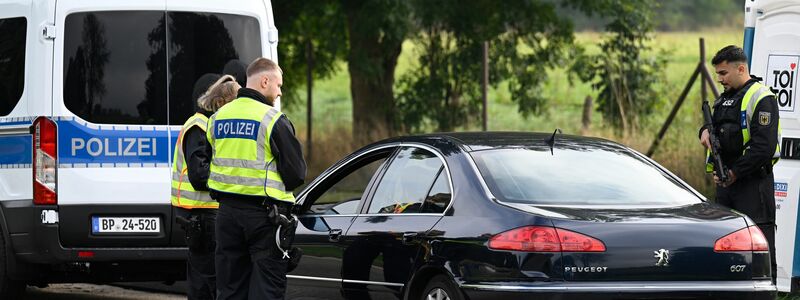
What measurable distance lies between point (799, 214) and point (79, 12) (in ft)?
16.0

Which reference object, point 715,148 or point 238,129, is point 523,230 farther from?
point 715,148

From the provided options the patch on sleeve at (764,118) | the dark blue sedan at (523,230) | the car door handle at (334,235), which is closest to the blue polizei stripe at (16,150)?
the dark blue sedan at (523,230)

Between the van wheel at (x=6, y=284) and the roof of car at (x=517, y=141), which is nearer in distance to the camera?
the roof of car at (x=517, y=141)

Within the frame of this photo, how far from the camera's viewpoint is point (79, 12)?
9969 mm

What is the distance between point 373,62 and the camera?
20.4 meters

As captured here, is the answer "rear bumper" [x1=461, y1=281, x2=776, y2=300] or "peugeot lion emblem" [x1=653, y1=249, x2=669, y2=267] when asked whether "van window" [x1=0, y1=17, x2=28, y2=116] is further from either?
"peugeot lion emblem" [x1=653, y1=249, x2=669, y2=267]

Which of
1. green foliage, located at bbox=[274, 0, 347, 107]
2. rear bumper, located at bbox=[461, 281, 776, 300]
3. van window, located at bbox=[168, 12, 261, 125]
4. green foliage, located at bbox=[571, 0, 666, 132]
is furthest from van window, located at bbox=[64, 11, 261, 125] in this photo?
green foliage, located at bbox=[571, 0, 666, 132]

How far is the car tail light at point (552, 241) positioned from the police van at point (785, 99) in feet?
10.00

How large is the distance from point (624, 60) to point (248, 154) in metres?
13.8

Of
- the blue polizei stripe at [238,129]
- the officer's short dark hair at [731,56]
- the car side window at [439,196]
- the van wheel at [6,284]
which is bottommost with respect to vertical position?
the van wheel at [6,284]

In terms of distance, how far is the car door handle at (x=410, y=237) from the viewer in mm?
7543

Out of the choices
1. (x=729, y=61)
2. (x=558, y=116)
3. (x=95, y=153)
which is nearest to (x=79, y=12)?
(x=95, y=153)

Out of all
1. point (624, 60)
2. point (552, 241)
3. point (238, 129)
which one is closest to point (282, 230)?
point (238, 129)

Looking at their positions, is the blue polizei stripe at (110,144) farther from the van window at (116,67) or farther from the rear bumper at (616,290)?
the rear bumper at (616,290)
